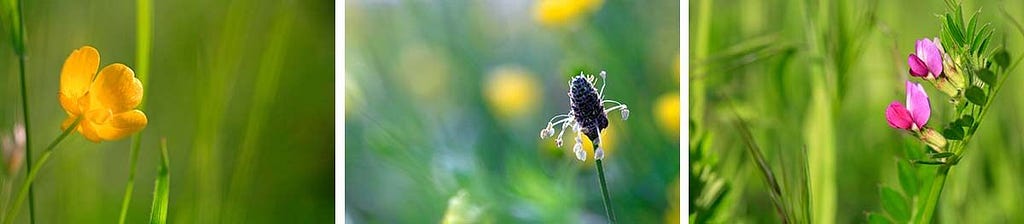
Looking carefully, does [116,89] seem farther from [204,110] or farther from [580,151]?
[580,151]

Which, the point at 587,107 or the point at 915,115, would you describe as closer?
the point at 915,115

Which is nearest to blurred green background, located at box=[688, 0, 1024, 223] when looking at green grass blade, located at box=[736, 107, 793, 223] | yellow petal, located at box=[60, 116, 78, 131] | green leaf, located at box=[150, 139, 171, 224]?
green grass blade, located at box=[736, 107, 793, 223]

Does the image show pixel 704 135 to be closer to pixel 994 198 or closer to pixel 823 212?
pixel 823 212

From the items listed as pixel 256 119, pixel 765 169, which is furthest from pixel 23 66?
pixel 765 169

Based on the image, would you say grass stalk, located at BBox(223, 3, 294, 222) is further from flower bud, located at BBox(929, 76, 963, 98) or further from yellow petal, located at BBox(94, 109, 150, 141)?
flower bud, located at BBox(929, 76, 963, 98)

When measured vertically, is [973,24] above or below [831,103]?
above
